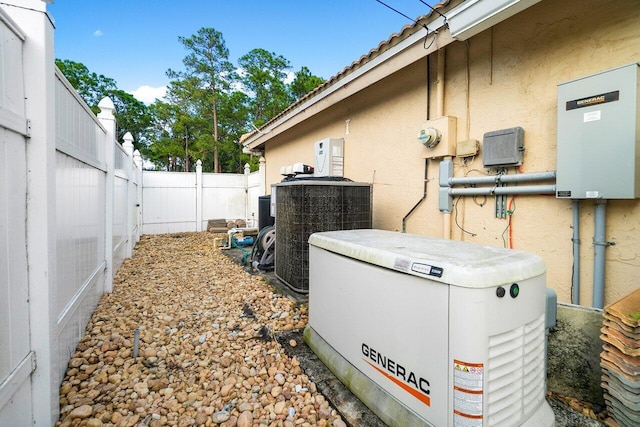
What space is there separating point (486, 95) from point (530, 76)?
0.38 m

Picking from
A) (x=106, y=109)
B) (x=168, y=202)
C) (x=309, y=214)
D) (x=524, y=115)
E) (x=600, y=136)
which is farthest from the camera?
(x=168, y=202)

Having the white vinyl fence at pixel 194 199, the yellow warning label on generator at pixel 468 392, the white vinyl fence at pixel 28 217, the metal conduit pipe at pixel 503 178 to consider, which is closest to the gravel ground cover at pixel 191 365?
the white vinyl fence at pixel 28 217

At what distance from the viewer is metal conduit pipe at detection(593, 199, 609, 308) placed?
199 centimetres

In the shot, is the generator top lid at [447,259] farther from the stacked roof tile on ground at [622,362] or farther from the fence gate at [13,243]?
the fence gate at [13,243]

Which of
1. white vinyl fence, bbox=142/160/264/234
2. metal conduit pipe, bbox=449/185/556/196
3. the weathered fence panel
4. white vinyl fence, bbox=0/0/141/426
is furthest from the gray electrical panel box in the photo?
the weathered fence panel

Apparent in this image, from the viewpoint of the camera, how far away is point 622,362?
1458 mm

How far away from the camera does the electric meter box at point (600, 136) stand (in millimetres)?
1736

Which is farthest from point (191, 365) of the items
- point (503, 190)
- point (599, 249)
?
point (599, 249)

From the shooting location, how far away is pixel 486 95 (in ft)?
9.12

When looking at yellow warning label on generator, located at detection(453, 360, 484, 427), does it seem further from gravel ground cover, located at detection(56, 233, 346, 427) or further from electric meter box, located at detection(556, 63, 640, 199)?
electric meter box, located at detection(556, 63, 640, 199)

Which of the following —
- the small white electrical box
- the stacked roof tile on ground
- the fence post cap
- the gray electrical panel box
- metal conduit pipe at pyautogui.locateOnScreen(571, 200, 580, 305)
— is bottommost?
the stacked roof tile on ground

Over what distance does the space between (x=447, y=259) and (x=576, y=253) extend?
5.23 ft

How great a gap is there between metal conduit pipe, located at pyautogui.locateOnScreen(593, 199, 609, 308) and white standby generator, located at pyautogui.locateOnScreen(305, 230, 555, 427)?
1.06 m

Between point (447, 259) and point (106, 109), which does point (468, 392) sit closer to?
point (447, 259)
